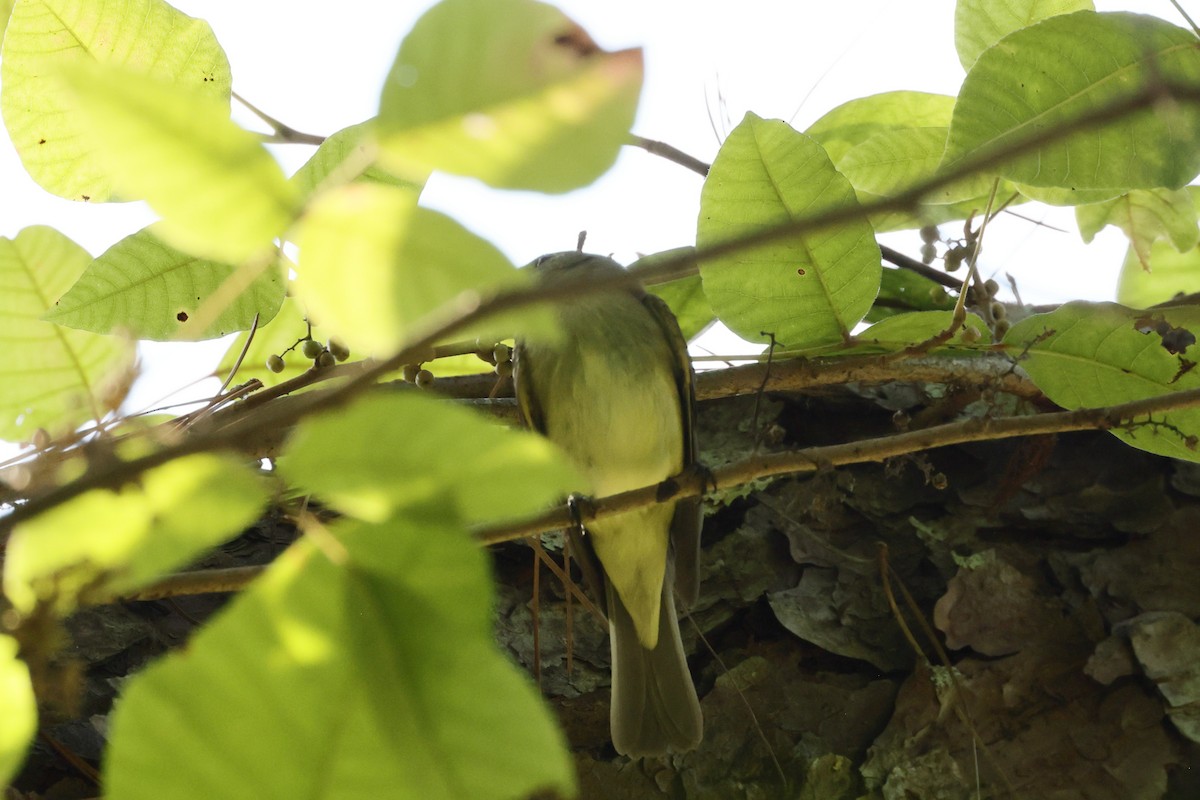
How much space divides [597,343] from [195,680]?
236 centimetres

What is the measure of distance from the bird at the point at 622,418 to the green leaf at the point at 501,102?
197 cm

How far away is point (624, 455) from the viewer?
2.75m

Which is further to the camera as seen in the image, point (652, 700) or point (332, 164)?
point (652, 700)

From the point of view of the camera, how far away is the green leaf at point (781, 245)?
1334 mm

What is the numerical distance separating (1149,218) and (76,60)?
184 centimetres

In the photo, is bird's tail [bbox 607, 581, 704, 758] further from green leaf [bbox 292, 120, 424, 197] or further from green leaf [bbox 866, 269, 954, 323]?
green leaf [bbox 292, 120, 424, 197]

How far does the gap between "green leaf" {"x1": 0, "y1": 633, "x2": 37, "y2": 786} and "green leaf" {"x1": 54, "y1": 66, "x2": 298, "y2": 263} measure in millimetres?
204

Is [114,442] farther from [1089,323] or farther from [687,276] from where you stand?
[687,276]

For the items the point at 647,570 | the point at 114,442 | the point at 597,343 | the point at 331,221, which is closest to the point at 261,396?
the point at 114,442

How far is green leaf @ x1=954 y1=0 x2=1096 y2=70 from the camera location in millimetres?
1646

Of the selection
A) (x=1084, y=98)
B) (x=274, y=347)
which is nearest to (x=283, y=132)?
(x=274, y=347)

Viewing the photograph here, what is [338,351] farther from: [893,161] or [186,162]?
[186,162]

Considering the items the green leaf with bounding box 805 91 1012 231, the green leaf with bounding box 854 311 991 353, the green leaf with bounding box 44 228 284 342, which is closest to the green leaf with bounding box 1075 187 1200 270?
the green leaf with bounding box 805 91 1012 231

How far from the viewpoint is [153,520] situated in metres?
0.41
